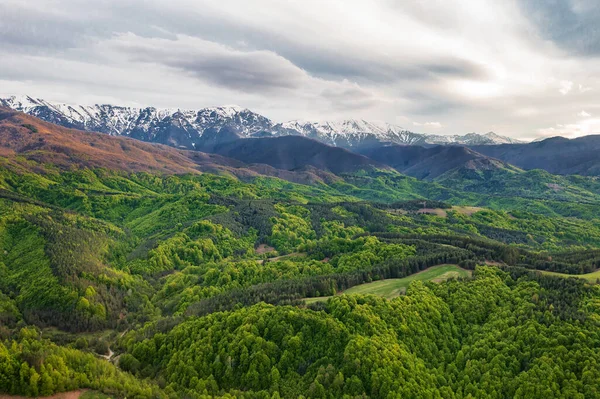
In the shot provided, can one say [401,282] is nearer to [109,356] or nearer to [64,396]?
[109,356]

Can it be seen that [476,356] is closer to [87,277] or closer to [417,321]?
[417,321]

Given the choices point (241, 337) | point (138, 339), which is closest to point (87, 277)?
point (138, 339)

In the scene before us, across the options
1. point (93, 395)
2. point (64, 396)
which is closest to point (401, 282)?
point (93, 395)

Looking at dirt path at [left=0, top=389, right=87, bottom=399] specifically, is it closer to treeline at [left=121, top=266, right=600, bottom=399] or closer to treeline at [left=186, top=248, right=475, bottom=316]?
treeline at [left=121, top=266, right=600, bottom=399]

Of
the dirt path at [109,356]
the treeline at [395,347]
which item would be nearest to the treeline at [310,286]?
the treeline at [395,347]

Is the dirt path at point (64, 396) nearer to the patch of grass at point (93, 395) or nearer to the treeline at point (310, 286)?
the patch of grass at point (93, 395)

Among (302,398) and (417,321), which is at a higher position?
(417,321)

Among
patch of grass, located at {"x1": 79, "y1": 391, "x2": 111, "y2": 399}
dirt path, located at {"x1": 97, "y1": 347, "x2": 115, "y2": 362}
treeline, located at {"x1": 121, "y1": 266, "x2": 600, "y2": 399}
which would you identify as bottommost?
dirt path, located at {"x1": 97, "y1": 347, "x2": 115, "y2": 362}

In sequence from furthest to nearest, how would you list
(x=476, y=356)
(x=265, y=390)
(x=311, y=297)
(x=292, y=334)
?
1. (x=311, y=297)
2. (x=292, y=334)
3. (x=476, y=356)
4. (x=265, y=390)

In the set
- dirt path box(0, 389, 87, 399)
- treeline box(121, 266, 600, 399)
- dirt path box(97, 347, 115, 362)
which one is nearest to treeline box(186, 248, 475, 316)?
treeline box(121, 266, 600, 399)
